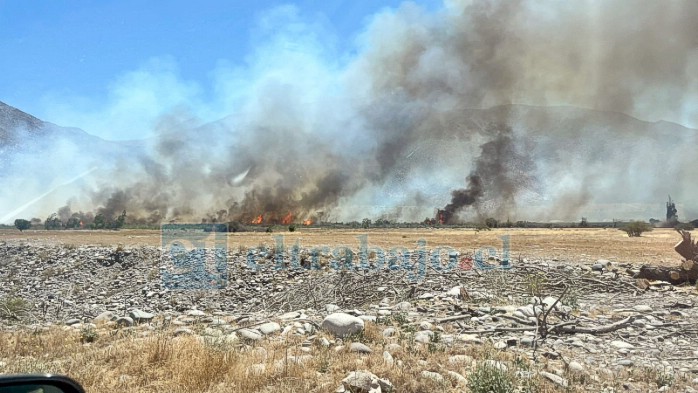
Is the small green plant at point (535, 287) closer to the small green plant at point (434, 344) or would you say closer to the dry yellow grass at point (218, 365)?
the small green plant at point (434, 344)

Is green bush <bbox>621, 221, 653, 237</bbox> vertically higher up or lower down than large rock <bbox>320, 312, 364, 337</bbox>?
higher up

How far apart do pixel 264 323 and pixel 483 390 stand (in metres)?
5.02

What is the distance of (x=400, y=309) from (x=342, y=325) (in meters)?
3.01

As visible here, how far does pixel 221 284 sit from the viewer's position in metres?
14.6

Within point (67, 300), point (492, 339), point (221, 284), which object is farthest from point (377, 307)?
point (67, 300)

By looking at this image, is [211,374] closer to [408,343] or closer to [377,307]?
[408,343]

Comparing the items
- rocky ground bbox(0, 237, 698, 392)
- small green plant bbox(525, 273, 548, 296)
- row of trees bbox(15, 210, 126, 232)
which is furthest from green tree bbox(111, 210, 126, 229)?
small green plant bbox(525, 273, 548, 296)

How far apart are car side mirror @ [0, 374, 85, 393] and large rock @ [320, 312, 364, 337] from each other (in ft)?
17.9

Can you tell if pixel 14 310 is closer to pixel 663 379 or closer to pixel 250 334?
pixel 250 334

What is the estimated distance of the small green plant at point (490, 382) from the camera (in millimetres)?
4129

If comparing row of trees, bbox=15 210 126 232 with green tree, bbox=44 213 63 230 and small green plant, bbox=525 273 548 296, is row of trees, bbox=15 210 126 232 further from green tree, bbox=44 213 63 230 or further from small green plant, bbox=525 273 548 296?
small green plant, bbox=525 273 548 296

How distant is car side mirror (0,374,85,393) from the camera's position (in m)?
1.46

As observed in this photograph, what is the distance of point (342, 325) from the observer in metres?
6.89

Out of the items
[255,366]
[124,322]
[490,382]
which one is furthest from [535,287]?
[124,322]
